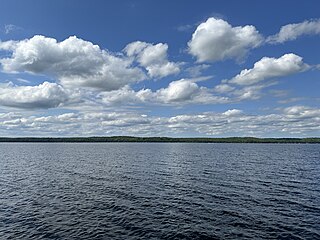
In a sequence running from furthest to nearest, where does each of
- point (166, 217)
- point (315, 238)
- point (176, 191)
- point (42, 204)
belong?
point (176, 191) < point (42, 204) < point (166, 217) < point (315, 238)

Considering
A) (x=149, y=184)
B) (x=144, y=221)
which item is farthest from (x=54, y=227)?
(x=149, y=184)

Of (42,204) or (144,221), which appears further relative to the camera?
(42,204)

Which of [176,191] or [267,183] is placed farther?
[267,183]

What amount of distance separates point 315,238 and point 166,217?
16253 mm

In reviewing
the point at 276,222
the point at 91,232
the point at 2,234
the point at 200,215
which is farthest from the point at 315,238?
the point at 2,234

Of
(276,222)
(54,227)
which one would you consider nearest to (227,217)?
(276,222)

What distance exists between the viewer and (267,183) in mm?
54531

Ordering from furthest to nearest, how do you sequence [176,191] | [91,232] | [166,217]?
[176,191]
[166,217]
[91,232]

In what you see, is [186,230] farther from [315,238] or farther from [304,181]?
[304,181]

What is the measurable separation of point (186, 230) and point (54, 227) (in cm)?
1497

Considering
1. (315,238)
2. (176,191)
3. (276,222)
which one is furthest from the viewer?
(176,191)

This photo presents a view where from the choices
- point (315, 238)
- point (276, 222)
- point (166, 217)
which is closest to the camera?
point (315, 238)

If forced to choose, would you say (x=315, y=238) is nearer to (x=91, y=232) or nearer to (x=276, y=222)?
(x=276, y=222)

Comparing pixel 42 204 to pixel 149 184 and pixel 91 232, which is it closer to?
pixel 91 232
